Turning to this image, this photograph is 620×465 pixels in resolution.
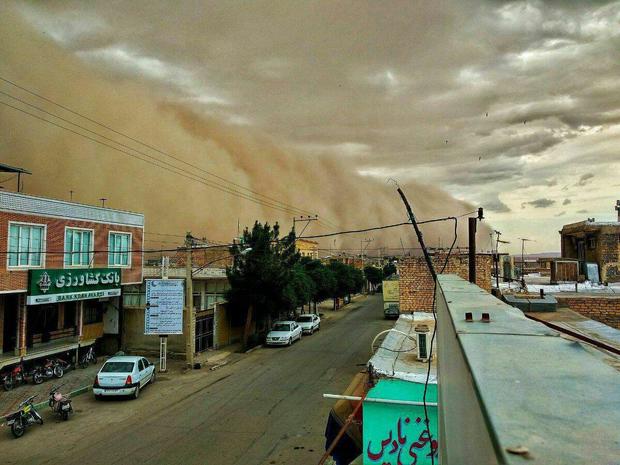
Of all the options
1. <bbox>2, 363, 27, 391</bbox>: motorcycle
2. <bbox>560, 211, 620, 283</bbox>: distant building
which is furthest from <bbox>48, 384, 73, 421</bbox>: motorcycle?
<bbox>560, 211, 620, 283</bbox>: distant building

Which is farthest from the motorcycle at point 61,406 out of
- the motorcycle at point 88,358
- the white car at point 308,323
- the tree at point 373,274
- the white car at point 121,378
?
the tree at point 373,274

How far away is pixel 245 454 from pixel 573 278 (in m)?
17.3

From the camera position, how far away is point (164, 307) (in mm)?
19828

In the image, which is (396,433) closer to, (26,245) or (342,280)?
(26,245)

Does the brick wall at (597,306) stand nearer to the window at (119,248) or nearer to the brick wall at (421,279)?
the brick wall at (421,279)

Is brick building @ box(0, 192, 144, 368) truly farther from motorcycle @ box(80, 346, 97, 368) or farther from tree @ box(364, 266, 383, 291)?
Result: tree @ box(364, 266, 383, 291)

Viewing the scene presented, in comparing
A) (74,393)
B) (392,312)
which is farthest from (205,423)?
(392,312)

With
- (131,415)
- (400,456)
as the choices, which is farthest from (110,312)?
(400,456)

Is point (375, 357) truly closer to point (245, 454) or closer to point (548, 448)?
point (245, 454)

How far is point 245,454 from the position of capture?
1043cm

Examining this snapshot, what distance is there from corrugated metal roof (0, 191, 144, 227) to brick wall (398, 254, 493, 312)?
1428 cm

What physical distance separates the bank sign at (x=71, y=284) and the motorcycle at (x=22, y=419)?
5.83 meters

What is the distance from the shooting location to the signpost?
64.7ft

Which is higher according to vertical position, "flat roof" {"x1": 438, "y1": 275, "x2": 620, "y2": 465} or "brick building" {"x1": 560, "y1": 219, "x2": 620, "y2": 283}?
"brick building" {"x1": 560, "y1": 219, "x2": 620, "y2": 283}
